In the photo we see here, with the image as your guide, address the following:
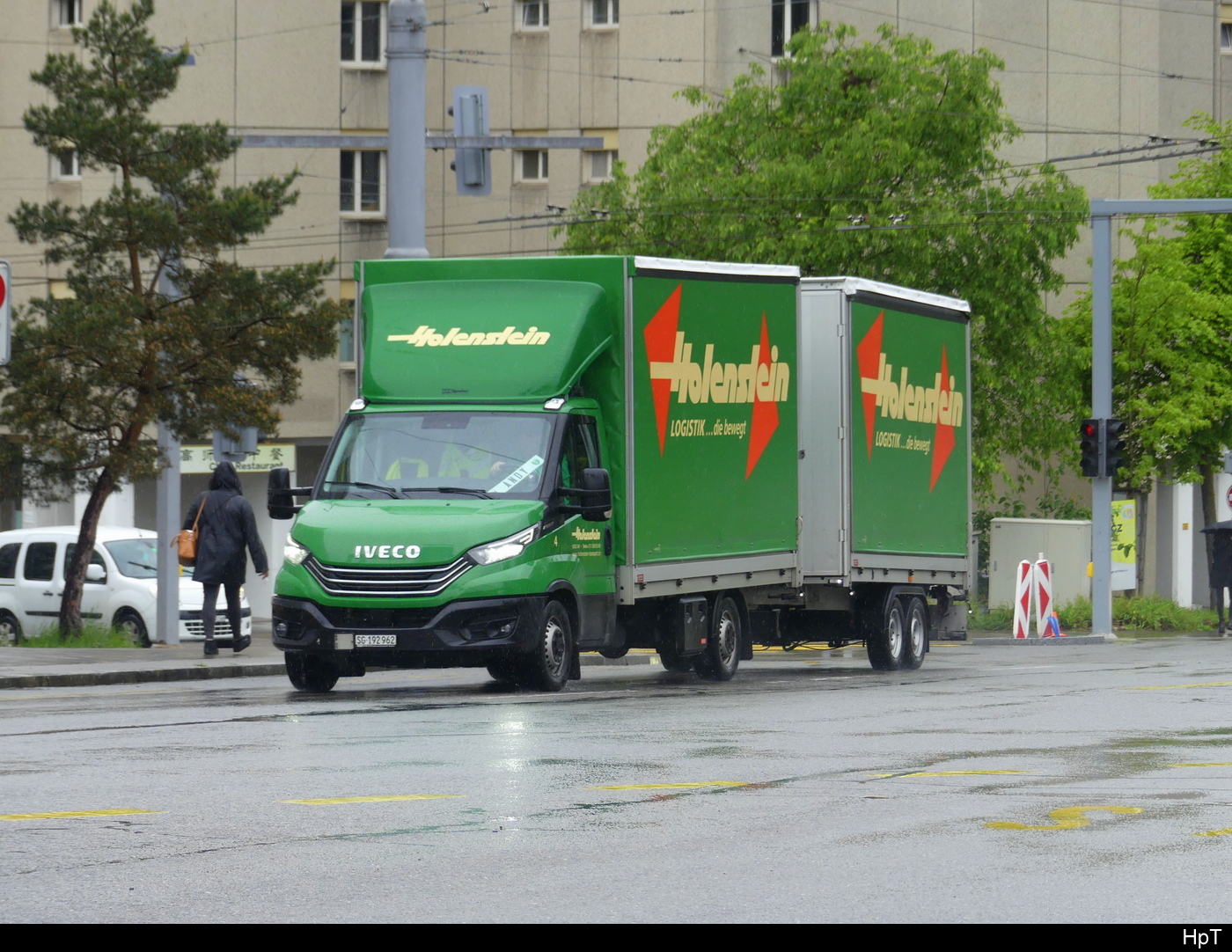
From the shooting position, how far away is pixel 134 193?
23609mm

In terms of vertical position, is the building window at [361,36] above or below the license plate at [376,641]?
above

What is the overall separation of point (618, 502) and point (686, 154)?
21.0m

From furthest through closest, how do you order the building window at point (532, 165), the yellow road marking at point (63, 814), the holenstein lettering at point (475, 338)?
1. the building window at point (532, 165)
2. the holenstein lettering at point (475, 338)
3. the yellow road marking at point (63, 814)

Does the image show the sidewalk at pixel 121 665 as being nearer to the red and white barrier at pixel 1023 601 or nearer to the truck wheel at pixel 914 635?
the truck wheel at pixel 914 635

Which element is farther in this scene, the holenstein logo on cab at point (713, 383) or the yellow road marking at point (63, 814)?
the holenstein logo on cab at point (713, 383)

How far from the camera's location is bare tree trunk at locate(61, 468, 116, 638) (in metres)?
23.6

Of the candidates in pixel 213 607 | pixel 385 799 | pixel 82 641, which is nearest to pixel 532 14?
pixel 82 641

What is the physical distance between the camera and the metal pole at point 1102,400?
31.3 meters

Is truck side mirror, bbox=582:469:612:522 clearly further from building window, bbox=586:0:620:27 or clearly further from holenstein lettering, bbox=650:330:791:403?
building window, bbox=586:0:620:27

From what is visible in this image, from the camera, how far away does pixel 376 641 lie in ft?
50.7

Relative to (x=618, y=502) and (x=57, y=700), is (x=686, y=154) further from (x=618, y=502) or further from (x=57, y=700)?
(x=57, y=700)

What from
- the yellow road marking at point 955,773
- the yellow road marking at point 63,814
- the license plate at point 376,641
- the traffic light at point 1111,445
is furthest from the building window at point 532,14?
the yellow road marking at point 63,814

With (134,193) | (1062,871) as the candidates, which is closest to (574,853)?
(1062,871)

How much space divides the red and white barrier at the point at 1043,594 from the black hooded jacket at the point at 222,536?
14967 mm
